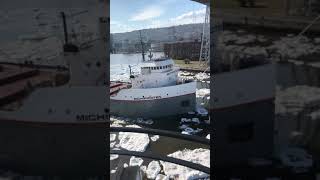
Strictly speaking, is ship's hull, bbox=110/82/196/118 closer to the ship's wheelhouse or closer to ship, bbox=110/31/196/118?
ship, bbox=110/31/196/118

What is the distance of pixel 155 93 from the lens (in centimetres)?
1101

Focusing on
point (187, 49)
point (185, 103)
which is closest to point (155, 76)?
point (185, 103)

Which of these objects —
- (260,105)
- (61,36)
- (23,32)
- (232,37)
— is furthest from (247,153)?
(23,32)

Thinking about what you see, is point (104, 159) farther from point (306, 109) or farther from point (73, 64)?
point (306, 109)

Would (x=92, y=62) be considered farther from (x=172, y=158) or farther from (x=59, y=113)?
(x=172, y=158)

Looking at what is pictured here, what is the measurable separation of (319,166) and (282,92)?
0.38 meters

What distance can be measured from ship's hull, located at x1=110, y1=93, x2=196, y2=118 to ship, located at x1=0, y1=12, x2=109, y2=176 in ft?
28.4

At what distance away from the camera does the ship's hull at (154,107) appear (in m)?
10.4

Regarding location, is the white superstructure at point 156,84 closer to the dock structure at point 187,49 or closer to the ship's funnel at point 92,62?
the dock structure at point 187,49

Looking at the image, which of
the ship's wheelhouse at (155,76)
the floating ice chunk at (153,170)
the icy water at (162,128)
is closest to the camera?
the icy water at (162,128)

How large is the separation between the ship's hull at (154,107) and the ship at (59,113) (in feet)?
28.4

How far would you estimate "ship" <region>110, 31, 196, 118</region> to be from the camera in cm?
1040

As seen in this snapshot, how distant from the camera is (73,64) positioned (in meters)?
1.56

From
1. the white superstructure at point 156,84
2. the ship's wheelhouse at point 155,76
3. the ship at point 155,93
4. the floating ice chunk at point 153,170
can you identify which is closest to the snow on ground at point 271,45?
the floating ice chunk at point 153,170
